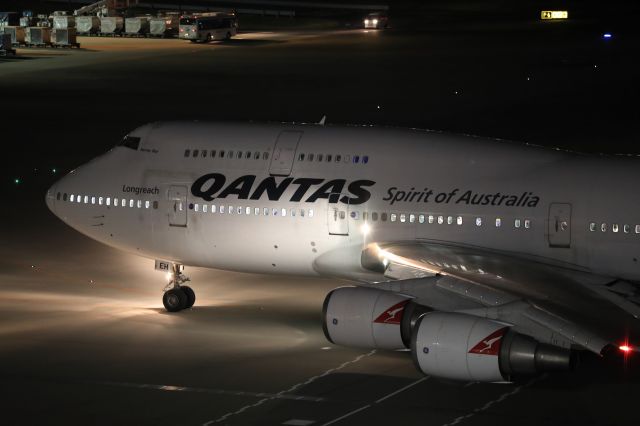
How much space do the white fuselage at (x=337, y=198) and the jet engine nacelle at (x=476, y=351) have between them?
496 cm

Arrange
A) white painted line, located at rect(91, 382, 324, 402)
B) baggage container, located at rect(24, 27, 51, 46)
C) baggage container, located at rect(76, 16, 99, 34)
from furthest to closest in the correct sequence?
baggage container, located at rect(76, 16, 99, 34) < baggage container, located at rect(24, 27, 51, 46) < white painted line, located at rect(91, 382, 324, 402)

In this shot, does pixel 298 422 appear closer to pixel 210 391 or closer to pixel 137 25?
pixel 210 391

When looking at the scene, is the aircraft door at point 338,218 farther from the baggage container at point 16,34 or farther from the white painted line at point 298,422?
the baggage container at point 16,34

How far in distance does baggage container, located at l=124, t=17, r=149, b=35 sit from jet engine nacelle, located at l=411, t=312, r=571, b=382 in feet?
369

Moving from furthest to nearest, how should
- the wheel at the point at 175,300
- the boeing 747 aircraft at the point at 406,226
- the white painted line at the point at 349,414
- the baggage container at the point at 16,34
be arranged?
the baggage container at the point at 16,34
the wheel at the point at 175,300
the boeing 747 aircraft at the point at 406,226
the white painted line at the point at 349,414

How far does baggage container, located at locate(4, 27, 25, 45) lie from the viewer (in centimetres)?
12050

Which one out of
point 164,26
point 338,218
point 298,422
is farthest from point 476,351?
point 164,26

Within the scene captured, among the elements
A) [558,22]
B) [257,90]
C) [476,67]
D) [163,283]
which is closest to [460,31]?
[558,22]

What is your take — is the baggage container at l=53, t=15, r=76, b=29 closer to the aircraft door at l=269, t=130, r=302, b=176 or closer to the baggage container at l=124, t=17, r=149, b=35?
the baggage container at l=124, t=17, r=149, b=35

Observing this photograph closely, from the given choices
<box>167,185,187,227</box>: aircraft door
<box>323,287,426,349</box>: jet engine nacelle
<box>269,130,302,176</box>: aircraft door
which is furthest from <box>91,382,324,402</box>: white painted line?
<box>269,130,302,176</box>: aircraft door

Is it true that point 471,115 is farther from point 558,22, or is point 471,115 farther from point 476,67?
point 558,22

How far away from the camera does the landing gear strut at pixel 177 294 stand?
38.1 m

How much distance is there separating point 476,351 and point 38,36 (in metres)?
101

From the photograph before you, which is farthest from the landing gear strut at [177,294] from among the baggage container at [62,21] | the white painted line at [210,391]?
the baggage container at [62,21]
